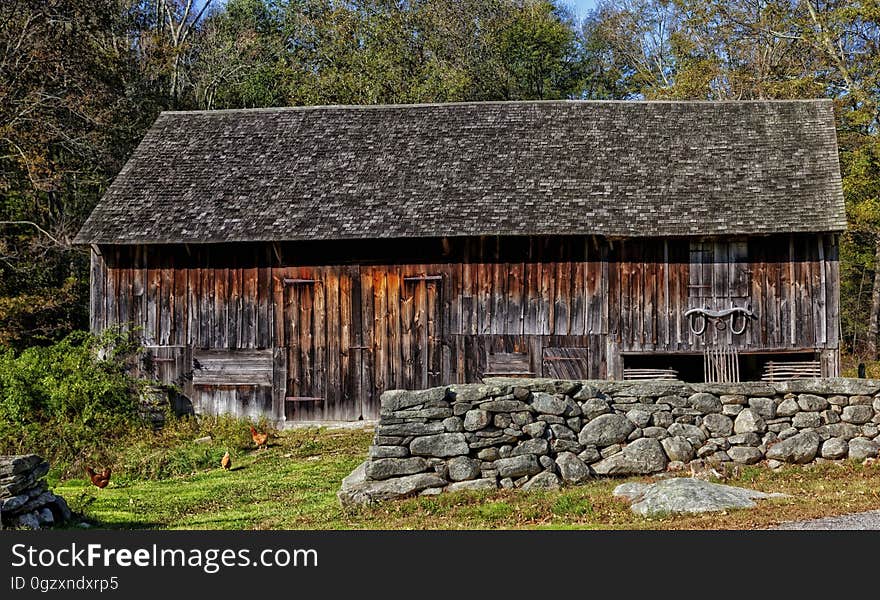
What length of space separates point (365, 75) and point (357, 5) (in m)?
5.49

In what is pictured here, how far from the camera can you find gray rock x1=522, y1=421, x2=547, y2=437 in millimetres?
14352

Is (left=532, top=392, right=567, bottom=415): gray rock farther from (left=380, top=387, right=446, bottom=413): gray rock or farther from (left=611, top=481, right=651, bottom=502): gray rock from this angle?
(left=611, top=481, right=651, bottom=502): gray rock

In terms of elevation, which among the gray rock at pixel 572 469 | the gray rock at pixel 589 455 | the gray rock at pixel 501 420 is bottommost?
the gray rock at pixel 572 469

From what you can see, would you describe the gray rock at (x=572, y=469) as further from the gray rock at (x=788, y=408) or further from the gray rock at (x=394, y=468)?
the gray rock at (x=788, y=408)

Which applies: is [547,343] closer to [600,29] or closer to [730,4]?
[730,4]

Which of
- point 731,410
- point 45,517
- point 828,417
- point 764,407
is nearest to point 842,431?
point 828,417

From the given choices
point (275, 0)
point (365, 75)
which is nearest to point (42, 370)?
point (365, 75)

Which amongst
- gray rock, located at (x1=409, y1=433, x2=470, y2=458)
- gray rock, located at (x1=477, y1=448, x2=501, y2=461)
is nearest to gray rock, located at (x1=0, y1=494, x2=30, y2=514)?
gray rock, located at (x1=409, y1=433, x2=470, y2=458)

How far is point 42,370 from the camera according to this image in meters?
22.4

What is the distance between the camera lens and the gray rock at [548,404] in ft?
47.5

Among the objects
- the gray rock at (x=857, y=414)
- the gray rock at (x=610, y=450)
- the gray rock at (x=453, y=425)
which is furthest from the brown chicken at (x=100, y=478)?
the gray rock at (x=857, y=414)

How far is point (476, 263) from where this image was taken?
2384 centimetres

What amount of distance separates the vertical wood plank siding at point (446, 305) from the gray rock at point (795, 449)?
27.6 feet

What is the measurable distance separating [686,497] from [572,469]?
2121mm
